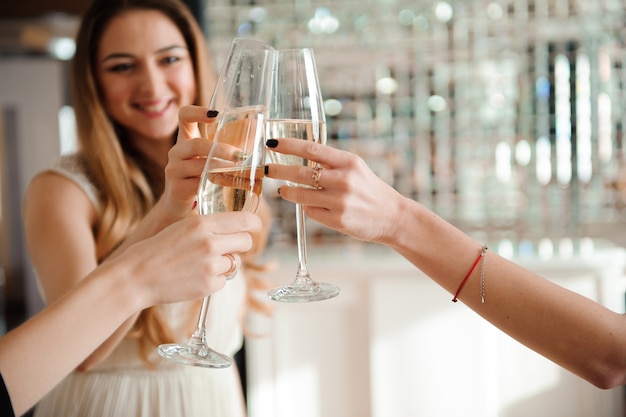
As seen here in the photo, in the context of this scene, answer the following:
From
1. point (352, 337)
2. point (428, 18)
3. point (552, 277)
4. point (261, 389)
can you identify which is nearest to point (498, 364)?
point (552, 277)

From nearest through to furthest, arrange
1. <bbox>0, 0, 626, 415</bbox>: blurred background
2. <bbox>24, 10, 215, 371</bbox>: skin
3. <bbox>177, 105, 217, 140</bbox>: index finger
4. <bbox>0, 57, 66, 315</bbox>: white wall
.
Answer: <bbox>177, 105, 217, 140</bbox>: index finger
<bbox>24, 10, 215, 371</bbox>: skin
<bbox>0, 0, 626, 415</bbox>: blurred background
<bbox>0, 57, 66, 315</bbox>: white wall

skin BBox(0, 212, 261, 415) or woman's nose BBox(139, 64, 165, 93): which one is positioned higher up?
woman's nose BBox(139, 64, 165, 93)

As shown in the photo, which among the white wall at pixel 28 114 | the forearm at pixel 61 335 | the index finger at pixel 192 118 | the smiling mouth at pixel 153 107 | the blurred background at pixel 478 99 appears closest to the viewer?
the forearm at pixel 61 335

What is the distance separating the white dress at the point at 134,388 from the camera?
1576mm

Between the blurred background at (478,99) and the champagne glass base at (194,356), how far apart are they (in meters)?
2.96

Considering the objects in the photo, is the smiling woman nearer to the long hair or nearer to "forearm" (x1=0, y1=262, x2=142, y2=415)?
the long hair

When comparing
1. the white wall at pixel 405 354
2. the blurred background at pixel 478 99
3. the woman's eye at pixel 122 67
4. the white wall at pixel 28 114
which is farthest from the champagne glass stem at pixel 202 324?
the white wall at pixel 28 114

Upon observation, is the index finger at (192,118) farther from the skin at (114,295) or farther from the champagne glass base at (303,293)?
the champagne glass base at (303,293)

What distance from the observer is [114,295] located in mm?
872

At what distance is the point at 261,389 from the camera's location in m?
3.22

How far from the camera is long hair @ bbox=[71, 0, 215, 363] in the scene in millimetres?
1552

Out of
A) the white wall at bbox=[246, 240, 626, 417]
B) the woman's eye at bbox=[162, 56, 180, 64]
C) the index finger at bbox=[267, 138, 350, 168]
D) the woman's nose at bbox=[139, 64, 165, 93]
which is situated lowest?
the white wall at bbox=[246, 240, 626, 417]

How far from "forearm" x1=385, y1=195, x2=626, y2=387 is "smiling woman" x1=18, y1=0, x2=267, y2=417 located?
2.27 ft

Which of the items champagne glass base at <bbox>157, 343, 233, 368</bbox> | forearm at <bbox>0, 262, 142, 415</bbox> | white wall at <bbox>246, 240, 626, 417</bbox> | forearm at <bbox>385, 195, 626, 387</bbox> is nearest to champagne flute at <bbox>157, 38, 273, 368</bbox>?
champagne glass base at <bbox>157, 343, 233, 368</bbox>
